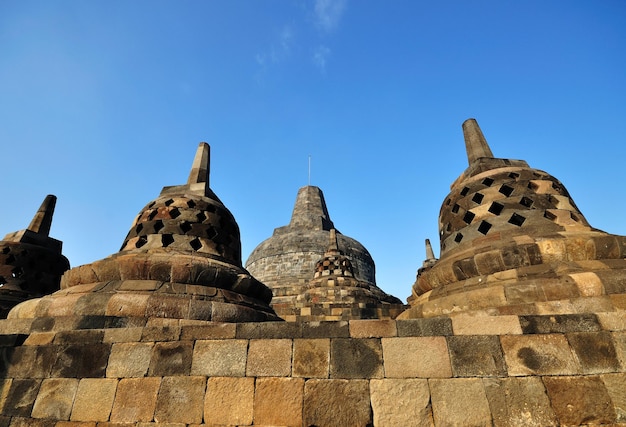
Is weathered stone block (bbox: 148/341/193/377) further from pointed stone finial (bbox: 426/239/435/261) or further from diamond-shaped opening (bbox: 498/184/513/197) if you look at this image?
pointed stone finial (bbox: 426/239/435/261)

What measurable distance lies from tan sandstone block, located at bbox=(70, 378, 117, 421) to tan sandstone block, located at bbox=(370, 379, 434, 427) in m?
2.44

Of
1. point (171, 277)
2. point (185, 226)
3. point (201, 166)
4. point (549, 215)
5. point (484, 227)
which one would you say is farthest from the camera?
point (201, 166)

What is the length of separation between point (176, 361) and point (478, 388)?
8.89 feet

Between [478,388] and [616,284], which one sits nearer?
[478,388]

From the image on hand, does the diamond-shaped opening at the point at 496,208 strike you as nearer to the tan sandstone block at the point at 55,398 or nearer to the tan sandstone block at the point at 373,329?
the tan sandstone block at the point at 373,329

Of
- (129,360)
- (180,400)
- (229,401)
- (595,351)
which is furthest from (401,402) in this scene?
(129,360)

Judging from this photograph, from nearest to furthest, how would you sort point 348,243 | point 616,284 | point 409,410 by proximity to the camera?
1. point 409,410
2. point 616,284
3. point 348,243

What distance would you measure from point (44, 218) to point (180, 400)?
10.7 metres

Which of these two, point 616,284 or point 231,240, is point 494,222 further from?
point 231,240

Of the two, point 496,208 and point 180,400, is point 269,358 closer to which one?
point 180,400

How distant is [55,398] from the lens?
126 inches

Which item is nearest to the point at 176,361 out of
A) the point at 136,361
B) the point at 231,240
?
the point at 136,361

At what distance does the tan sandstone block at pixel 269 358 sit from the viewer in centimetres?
300

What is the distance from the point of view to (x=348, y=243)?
2569cm
